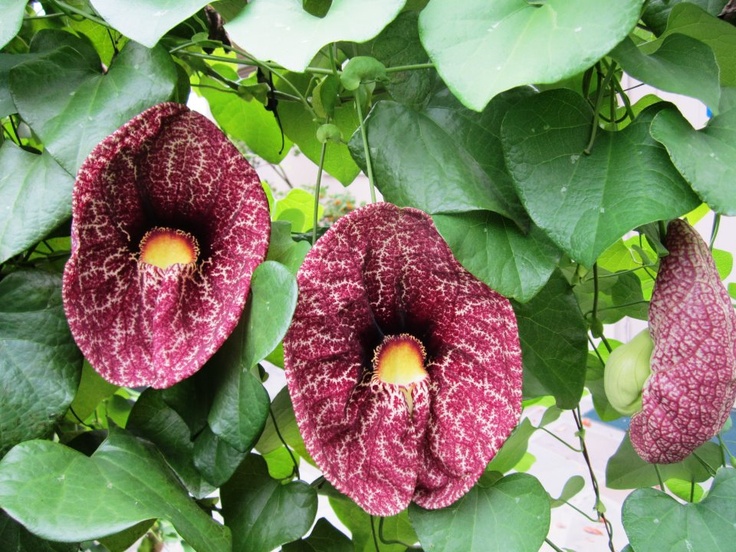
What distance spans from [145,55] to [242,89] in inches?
7.2

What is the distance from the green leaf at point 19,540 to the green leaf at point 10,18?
314mm

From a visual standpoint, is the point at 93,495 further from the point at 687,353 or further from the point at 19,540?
the point at 687,353

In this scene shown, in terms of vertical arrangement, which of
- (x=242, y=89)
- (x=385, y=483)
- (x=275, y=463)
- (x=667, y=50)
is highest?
(x=667, y=50)

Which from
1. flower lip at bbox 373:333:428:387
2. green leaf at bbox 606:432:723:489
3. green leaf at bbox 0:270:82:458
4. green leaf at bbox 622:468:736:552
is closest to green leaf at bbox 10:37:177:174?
green leaf at bbox 0:270:82:458

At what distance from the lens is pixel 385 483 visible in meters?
0.42

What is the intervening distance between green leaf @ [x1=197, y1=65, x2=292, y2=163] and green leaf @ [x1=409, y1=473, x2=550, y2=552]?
444 mm

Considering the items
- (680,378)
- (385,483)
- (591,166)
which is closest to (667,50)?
(591,166)

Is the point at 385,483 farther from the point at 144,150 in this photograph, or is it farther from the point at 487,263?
the point at 144,150

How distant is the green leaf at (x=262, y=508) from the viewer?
50 centimetres

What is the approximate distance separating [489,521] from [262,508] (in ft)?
0.58

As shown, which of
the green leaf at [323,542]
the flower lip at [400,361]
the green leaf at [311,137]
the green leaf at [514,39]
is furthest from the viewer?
the green leaf at [311,137]

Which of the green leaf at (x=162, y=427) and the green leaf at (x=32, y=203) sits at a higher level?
the green leaf at (x=32, y=203)

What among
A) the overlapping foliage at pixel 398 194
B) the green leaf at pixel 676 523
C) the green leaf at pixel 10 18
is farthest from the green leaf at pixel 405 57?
the green leaf at pixel 676 523

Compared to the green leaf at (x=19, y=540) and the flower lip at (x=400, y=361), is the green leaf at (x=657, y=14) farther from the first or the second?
the green leaf at (x=19, y=540)
